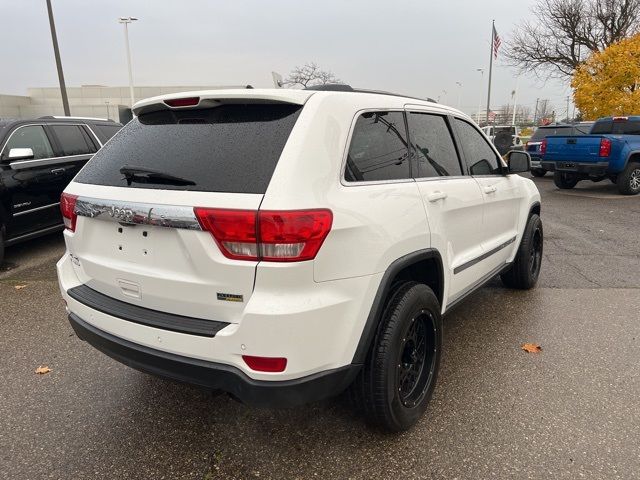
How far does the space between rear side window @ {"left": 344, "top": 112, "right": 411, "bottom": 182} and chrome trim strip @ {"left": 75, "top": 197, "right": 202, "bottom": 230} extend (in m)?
0.71

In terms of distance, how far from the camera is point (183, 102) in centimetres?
227

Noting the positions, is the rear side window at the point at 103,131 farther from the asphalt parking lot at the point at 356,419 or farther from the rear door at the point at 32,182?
the asphalt parking lot at the point at 356,419

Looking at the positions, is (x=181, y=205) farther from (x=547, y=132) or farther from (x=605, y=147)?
(x=547, y=132)

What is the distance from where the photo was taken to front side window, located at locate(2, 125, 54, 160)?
5789mm

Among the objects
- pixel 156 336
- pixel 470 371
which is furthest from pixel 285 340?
pixel 470 371

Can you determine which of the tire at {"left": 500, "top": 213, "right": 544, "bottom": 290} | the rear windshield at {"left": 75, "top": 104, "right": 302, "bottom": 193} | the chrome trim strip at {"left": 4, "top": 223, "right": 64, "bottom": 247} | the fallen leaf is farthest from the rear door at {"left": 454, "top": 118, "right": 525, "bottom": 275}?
the chrome trim strip at {"left": 4, "top": 223, "right": 64, "bottom": 247}

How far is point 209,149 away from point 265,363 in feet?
3.19

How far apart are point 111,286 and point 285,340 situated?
3.32 ft

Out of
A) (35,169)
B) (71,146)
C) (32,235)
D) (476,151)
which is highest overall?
(476,151)

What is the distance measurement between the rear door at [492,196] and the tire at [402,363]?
90 centimetres

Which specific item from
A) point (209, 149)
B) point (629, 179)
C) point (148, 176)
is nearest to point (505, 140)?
point (629, 179)

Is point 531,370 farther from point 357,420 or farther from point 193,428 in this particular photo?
point 193,428

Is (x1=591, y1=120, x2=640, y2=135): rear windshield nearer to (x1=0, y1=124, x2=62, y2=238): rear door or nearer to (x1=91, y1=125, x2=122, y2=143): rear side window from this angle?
(x1=91, y1=125, x2=122, y2=143): rear side window

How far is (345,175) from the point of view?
2.08 m
